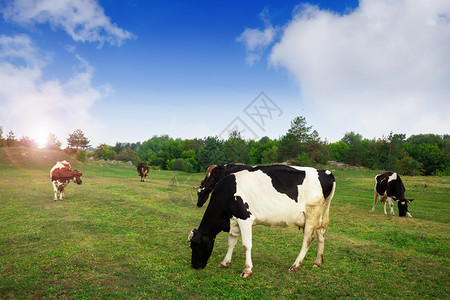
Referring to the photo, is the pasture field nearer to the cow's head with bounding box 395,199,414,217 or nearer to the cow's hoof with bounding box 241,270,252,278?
the cow's hoof with bounding box 241,270,252,278

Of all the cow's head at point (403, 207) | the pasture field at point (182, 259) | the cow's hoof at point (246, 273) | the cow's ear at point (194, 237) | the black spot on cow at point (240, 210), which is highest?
Result: the black spot on cow at point (240, 210)

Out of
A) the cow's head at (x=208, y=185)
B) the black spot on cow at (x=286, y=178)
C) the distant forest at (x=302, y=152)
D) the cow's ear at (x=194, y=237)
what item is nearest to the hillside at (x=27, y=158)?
the distant forest at (x=302, y=152)

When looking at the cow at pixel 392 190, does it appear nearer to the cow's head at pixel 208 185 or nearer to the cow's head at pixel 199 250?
the cow's head at pixel 208 185

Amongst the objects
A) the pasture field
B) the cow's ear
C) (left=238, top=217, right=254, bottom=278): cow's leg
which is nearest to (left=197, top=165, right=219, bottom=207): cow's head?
the pasture field

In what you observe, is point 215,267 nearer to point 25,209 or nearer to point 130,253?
point 130,253

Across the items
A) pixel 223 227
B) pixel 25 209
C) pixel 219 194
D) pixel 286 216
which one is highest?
pixel 219 194

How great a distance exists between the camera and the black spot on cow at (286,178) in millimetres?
6672

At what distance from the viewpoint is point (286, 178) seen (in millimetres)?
6824

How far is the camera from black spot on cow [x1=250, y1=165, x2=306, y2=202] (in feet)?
21.9

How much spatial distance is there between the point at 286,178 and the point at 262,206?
105 cm

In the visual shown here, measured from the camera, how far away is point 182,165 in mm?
70375

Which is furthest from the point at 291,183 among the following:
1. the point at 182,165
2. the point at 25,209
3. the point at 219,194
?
the point at 182,165

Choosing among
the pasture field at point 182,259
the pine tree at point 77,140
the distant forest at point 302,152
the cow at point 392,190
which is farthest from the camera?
the pine tree at point 77,140

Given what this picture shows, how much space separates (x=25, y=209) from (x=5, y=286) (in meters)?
9.37
